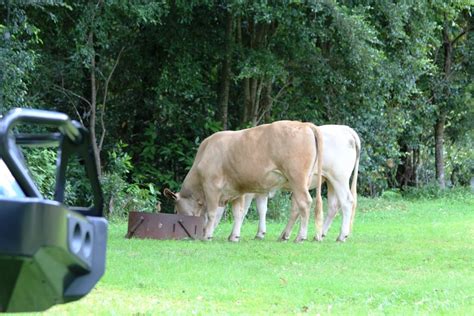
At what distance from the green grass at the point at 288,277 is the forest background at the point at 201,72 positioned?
4.65 metres

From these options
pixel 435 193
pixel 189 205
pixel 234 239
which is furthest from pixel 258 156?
pixel 435 193

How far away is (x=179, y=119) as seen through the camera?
79.8ft

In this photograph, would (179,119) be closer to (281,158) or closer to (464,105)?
(281,158)

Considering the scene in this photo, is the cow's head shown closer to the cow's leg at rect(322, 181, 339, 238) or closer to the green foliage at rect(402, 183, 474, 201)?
the cow's leg at rect(322, 181, 339, 238)

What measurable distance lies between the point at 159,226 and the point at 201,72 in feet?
29.3

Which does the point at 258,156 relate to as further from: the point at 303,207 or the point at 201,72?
the point at 201,72

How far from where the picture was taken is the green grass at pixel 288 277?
26.2ft

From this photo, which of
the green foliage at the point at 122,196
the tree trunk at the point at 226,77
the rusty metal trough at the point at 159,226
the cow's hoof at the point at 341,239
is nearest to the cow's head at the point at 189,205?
the rusty metal trough at the point at 159,226

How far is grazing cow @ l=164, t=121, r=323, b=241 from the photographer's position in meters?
15.1

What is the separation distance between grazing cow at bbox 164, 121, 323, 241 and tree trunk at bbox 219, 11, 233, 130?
22.0 ft

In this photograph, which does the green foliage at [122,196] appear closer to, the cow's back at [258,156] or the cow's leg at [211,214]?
the cow's back at [258,156]

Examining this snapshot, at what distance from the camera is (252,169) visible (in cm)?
1545

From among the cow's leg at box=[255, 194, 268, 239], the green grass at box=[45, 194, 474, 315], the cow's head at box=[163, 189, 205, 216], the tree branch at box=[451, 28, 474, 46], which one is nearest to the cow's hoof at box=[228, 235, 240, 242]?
the green grass at box=[45, 194, 474, 315]

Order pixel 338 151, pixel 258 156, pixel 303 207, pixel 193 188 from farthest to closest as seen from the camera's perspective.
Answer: pixel 193 188 → pixel 338 151 → pixel 258 156 → pixel 303 207
